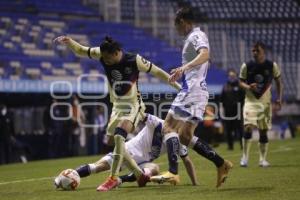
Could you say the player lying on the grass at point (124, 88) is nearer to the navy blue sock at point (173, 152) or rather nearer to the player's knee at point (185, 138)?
the navy blue sock at point (173, 152)

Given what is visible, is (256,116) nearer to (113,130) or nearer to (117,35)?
(113,130)

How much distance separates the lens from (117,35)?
2827 cm

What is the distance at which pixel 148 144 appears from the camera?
10.5 meters

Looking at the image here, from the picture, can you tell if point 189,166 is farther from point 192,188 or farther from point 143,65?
point 143,65

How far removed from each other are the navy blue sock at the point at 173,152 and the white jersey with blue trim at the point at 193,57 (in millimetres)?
651

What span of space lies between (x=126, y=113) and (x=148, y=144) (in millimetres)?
716

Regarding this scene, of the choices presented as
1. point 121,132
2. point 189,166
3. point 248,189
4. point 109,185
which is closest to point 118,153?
point 121,132

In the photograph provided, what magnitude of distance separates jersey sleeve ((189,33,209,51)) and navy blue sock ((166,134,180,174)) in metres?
1.15

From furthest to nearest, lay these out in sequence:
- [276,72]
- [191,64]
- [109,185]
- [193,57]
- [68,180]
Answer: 1. [276,72]
2. [68,180]
3. [109,185]
4. [193,57]
5. [191,64]

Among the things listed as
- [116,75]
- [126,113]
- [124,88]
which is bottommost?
[126,113]

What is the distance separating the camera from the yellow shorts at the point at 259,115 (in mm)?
14516

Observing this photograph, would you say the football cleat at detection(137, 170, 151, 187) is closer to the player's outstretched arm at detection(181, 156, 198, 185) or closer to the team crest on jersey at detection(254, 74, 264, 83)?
the player's outstretched arm at detection(181, 156, 198, 185)

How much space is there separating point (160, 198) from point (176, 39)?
914 inches

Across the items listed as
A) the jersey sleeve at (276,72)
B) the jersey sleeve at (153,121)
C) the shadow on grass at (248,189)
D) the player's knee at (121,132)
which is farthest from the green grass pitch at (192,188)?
the jersey sleeve at (276,72)
